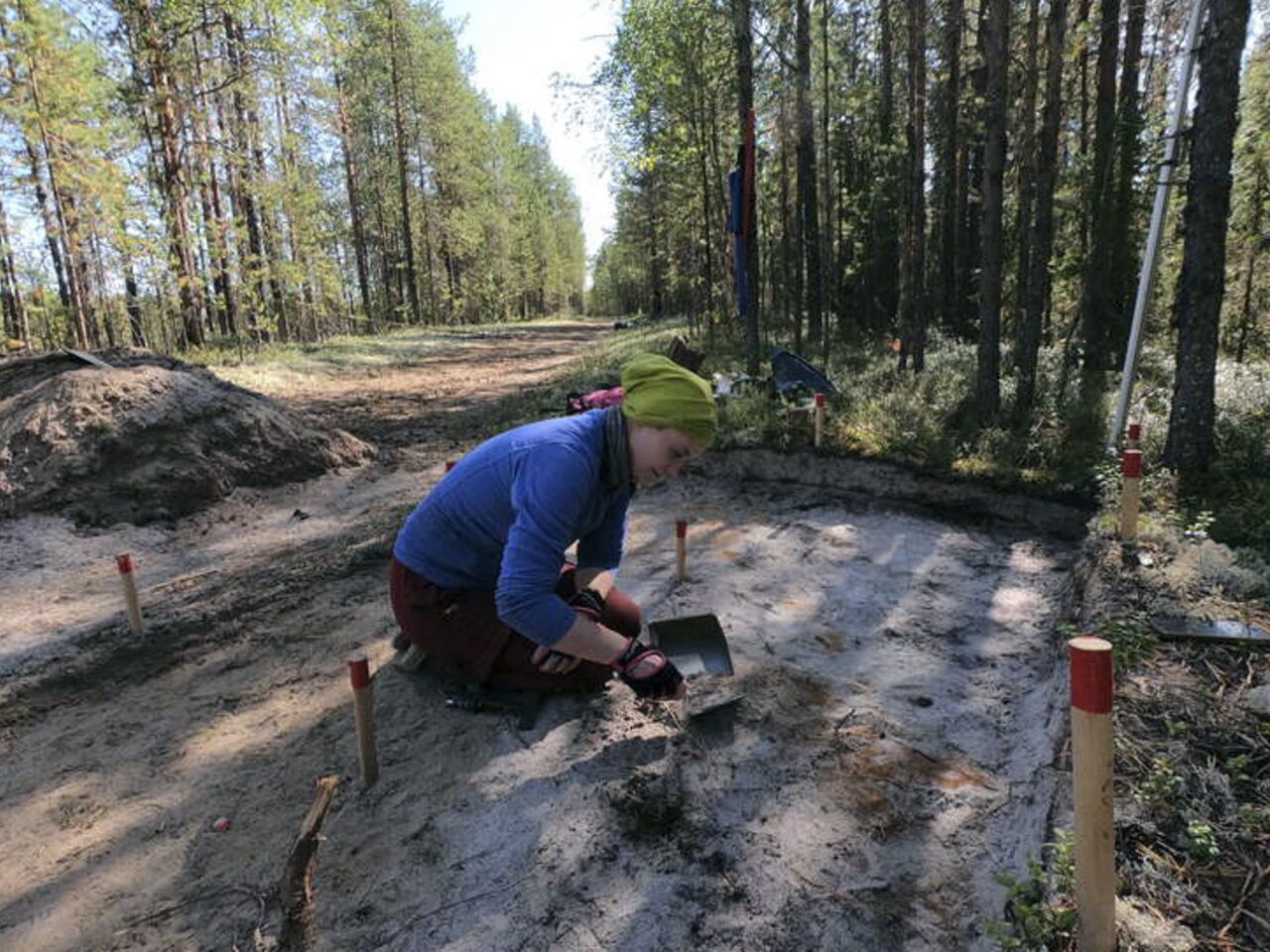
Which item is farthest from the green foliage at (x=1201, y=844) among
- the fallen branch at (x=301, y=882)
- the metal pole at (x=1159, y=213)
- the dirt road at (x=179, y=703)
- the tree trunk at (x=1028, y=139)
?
the tree trunk at (x=1028, y=139)

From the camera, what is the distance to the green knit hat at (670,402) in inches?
113

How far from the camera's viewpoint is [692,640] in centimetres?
446

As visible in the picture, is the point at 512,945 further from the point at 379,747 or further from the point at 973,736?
the point at 973,736

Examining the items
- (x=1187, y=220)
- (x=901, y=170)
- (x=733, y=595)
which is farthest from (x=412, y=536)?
(x=901, y=170)

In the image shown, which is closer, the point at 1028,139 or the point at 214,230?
the point at 1028,139

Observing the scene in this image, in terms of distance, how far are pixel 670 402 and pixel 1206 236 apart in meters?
6.19

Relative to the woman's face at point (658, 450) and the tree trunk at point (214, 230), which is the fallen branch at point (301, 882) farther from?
the tree trunk at point (214, 230)

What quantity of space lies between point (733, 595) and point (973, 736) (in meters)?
2.09

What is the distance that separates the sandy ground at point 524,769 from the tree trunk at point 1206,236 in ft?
5.81

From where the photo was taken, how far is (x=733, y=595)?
5652 millimetres

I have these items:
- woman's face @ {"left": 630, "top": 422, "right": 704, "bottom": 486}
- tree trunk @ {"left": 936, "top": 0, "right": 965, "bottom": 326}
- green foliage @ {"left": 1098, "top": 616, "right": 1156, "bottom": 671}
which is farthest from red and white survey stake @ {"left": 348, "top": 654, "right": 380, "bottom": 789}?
tree trunk @ {"left": 936, "top": 0, "right": 965, "bottom": 326}

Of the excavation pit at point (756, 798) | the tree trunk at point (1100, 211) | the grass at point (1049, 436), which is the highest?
the tree trunk at point (1100, 211)

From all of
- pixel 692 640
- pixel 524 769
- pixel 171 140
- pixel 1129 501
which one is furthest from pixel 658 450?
pixel 171 140

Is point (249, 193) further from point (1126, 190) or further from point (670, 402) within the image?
point (670, 402)
